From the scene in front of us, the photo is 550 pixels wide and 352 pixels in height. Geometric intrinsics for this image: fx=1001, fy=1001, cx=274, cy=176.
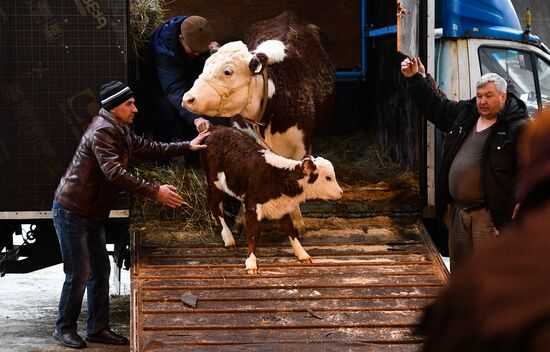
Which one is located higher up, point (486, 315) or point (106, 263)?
point (486, 315)

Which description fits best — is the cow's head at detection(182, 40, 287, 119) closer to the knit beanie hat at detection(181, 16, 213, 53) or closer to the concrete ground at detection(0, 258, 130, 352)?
the knit beanie hat at detection(181, 16, 213, 53)

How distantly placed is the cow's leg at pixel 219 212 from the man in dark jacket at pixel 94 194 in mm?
643

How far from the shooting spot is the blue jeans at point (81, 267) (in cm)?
723

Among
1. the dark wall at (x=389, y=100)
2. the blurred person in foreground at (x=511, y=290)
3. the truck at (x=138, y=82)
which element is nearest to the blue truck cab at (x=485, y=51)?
the truck at (x=138, y=82)

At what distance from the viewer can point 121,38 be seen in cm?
747

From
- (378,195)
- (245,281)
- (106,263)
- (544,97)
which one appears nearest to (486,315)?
(245,281)

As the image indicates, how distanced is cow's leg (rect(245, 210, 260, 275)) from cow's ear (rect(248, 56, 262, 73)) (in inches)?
41.8

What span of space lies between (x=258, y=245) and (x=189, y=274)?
27.5 inches

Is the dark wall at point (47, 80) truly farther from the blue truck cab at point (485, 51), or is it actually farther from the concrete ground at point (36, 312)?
the blue truck cab at point (485, 51)

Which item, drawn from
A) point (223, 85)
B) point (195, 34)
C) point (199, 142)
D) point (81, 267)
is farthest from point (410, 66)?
point (81, 267)

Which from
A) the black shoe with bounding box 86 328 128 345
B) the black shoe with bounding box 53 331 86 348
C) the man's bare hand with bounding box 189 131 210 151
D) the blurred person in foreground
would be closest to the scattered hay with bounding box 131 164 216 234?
the man's bare hand with bounding box 189 131 210 151

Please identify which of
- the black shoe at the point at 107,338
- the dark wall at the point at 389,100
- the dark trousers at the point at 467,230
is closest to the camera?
the dark trousers at the point at 467,230

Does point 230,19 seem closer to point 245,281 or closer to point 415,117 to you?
point 415,117

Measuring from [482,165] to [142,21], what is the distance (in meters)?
3.51
